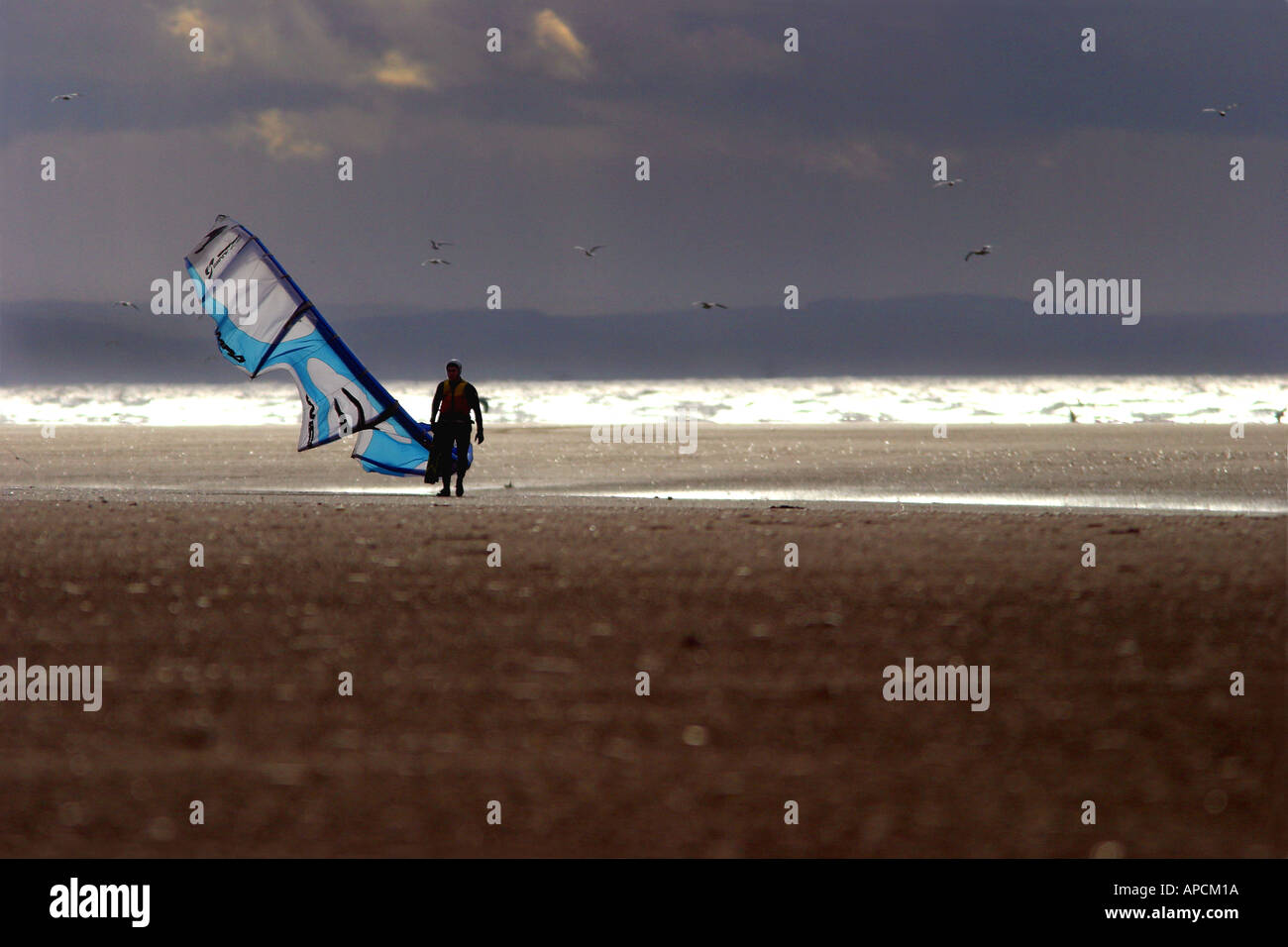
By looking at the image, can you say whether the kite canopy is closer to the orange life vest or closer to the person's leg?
the person's leg

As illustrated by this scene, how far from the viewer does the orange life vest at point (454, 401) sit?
2166cm

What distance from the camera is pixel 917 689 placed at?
8680mm

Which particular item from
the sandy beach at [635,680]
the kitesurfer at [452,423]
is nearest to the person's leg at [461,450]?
the kitesurfer at [452,423]

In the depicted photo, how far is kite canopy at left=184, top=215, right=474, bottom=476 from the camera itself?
23.0m

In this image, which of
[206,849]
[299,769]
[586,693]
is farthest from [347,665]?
[206,849]

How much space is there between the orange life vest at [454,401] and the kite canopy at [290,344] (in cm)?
141

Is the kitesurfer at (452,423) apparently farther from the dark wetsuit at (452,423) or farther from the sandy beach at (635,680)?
the sandy beach at (635,680)

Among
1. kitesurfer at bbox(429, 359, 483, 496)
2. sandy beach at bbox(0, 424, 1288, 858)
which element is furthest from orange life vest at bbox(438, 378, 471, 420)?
sandy beach at bbox(0, 424, 1288, 858)

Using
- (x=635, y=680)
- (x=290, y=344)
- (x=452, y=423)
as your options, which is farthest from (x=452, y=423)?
(x=635, y=680)

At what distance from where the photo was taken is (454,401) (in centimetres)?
2169

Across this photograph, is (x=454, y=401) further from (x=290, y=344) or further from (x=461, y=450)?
(x=290, y=344)

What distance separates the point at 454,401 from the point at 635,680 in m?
13.2

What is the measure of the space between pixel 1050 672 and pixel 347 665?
14.4ft

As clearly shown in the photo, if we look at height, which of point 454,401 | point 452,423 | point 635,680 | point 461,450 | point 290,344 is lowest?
point 635,680
